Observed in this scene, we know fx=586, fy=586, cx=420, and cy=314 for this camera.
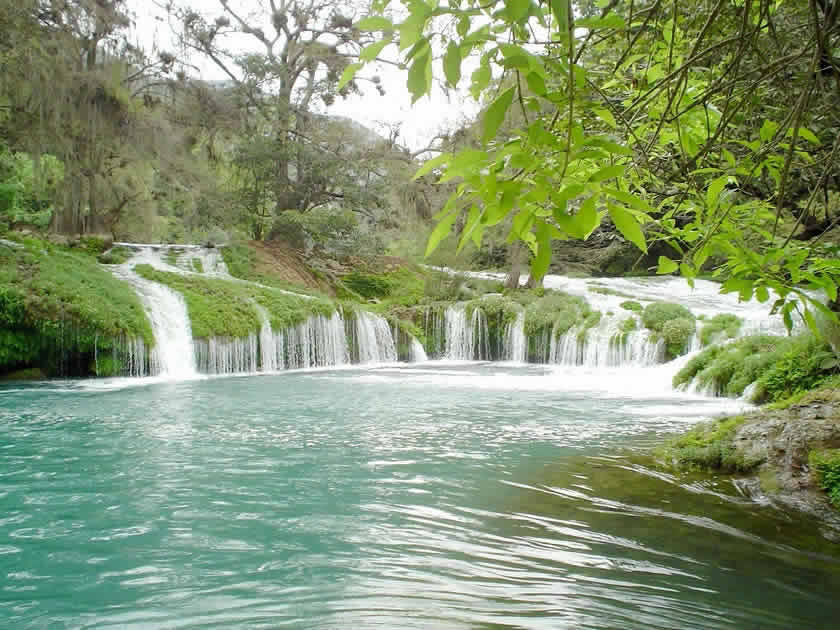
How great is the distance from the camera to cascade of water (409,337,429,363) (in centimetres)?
1848

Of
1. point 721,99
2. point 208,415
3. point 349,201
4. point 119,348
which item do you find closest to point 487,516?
point 721,99

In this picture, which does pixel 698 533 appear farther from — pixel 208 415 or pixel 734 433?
pixel 208 415

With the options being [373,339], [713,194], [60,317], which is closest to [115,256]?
[60,317]

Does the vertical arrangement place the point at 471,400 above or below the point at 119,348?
below

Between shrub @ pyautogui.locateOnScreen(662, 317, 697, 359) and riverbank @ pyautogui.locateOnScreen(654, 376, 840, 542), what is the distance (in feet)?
33.5

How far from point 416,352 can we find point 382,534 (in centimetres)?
1520

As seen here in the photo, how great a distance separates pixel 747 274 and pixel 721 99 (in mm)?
1026

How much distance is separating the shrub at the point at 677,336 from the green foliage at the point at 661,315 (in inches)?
14.3

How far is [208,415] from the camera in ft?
25.0

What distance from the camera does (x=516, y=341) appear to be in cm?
1873

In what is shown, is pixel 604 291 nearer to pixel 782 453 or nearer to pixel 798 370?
pixel 798 370

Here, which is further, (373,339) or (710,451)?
(373,339)

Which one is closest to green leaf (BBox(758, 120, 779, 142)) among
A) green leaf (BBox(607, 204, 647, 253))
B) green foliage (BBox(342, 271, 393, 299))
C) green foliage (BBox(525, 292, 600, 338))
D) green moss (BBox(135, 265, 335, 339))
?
green leaf (BBox(607, 204, 647, 253))

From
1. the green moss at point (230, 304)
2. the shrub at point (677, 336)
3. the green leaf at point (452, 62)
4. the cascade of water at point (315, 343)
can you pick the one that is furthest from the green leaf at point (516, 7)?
the shrub at point (677, 336)
